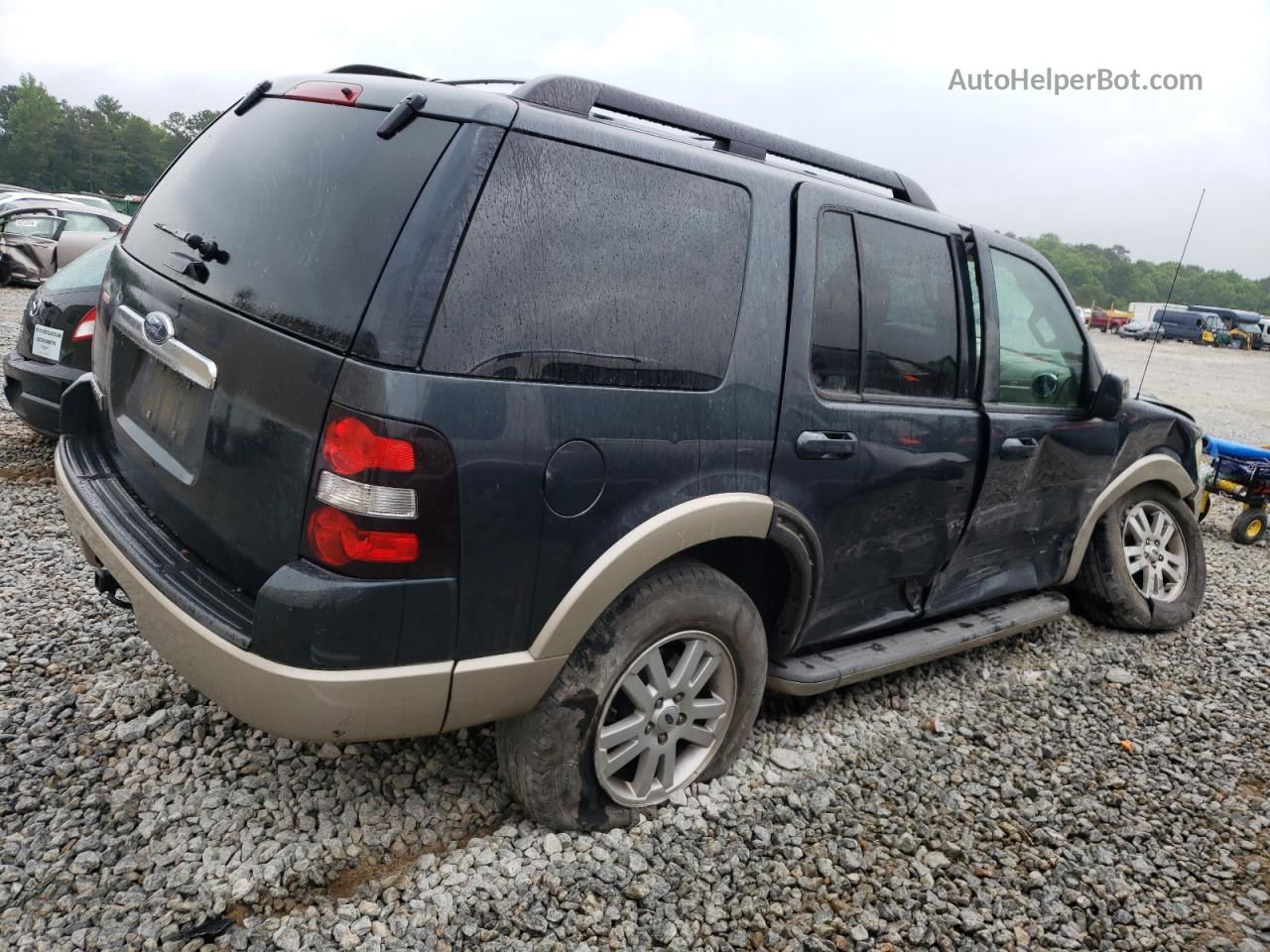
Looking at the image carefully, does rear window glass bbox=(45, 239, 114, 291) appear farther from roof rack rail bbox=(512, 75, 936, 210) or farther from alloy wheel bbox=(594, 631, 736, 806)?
alloy wheel bbox=(594, 631, 736, 806)

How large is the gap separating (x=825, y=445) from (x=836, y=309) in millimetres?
443

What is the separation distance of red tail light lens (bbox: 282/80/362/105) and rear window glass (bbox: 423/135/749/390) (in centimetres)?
52

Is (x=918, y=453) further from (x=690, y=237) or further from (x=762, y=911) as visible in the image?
(x=762, y=911)

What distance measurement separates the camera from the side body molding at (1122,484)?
4266mm

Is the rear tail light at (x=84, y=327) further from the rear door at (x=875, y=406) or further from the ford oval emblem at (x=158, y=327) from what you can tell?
the rear door at (x=875, y=406)

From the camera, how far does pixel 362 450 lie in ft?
6.57

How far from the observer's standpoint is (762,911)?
97.7 inches

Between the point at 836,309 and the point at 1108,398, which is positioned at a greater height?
the point at 836,309

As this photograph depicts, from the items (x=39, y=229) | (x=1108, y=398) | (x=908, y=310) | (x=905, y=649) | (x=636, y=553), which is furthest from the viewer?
(x=39, y=229)

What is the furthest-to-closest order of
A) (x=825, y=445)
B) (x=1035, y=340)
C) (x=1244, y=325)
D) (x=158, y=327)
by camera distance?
(x=1244, y=325)
(x=1035, y=340)
(x=825, y=445)
(x=158, y=327)

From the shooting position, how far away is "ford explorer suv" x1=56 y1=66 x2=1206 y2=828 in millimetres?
2062

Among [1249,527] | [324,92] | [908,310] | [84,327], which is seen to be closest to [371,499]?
[324,92]

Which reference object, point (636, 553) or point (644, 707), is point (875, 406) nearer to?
point (636, 553)

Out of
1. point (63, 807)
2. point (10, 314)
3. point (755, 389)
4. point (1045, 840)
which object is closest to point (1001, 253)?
point (755, 389)
